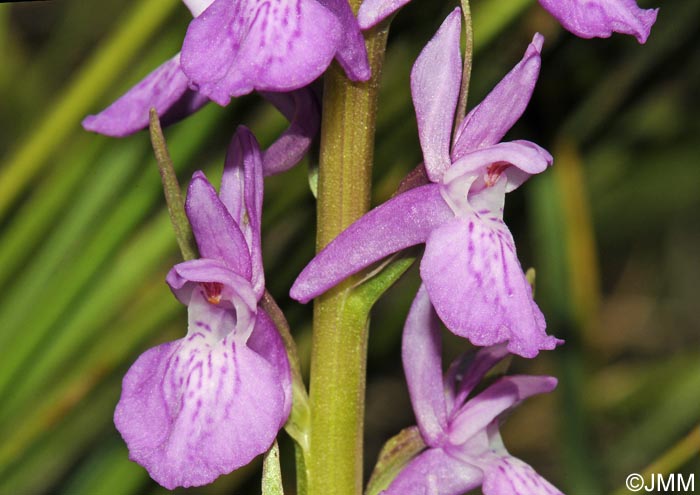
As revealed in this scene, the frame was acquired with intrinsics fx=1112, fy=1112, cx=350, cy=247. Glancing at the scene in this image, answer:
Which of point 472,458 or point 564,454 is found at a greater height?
point 472,458

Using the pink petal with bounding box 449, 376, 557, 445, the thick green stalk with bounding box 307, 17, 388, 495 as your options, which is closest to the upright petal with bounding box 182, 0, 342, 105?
the thick green stalk with bounding box 307, 17, 388, 495

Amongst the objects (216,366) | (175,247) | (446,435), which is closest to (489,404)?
(446,435)

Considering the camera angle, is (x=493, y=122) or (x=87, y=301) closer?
(x=493, y=122)

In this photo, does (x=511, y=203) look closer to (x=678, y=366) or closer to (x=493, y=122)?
(x=678, y=366)

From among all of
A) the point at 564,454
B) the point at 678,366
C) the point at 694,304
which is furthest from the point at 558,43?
the point at 694,304

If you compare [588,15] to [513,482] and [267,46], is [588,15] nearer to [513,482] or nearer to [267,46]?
[267,46]

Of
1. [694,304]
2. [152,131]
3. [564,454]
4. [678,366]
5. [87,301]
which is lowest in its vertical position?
[694,304]

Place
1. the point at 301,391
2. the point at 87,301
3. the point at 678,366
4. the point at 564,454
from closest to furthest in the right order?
the point at 301,391
the point at 87,301
the point at 564,454
the point at 678,366

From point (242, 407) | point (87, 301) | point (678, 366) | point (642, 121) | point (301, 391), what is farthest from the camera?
point (642, 121)
